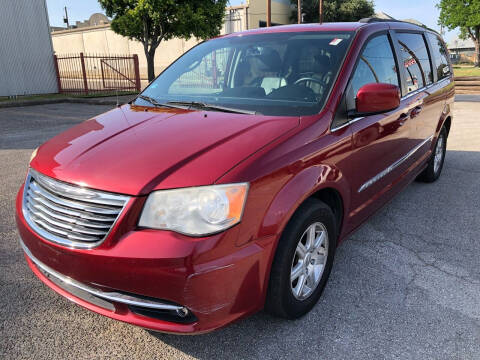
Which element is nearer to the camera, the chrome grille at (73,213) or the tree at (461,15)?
the chrome grille at (73,213)

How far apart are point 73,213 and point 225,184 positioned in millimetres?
787

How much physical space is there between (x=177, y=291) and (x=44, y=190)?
3.28 feet

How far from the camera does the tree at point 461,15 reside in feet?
132

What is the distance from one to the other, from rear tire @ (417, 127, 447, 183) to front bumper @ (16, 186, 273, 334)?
3.75 m

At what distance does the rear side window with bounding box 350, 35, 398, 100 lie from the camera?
2.91 m

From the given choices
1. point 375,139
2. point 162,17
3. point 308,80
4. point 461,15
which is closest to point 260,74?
point 308,80

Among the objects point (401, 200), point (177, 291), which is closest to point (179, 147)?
point (177, 291)

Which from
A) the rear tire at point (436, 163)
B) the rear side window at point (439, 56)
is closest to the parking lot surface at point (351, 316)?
the rear tire at point (436, 163)

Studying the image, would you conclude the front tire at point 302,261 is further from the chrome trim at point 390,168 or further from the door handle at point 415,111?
the door handle at point 415,111

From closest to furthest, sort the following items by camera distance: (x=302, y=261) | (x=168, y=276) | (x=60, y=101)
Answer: (x=168, y=276) < (x=302, y=261) < (x=60, y=101)

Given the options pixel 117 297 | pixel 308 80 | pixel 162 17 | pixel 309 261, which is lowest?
pixel 309 261

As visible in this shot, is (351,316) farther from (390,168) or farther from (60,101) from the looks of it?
(60,101)

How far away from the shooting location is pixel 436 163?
522cm

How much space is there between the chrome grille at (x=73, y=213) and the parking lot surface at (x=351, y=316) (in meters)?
0.69
